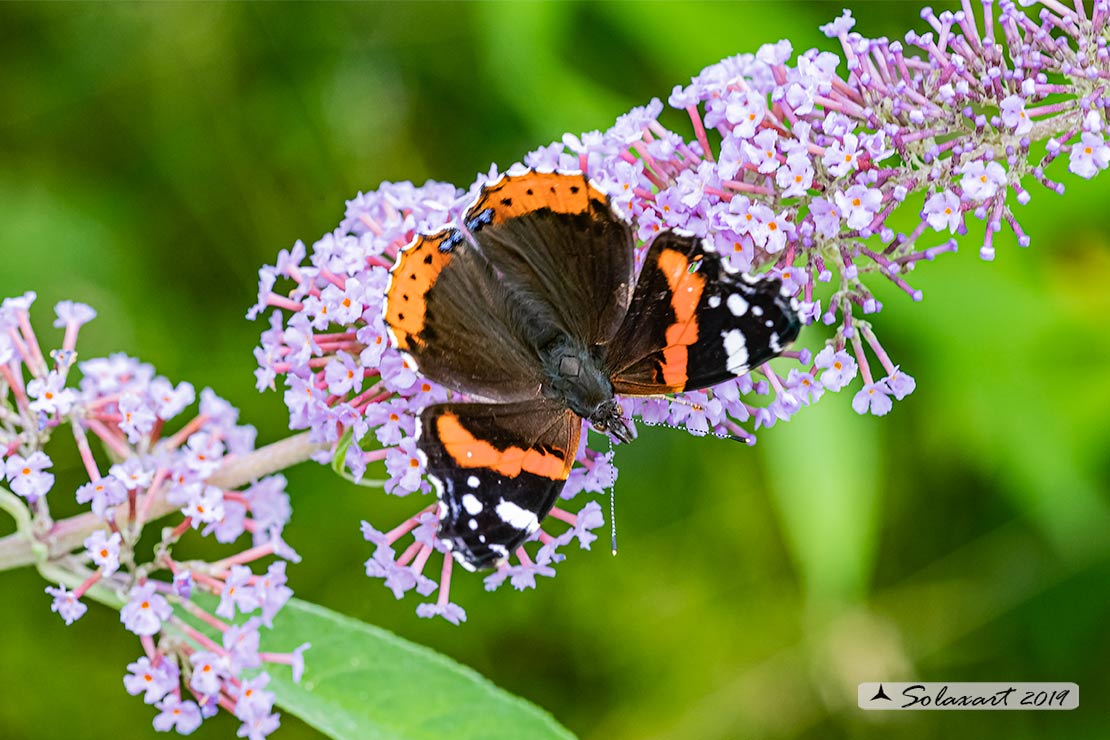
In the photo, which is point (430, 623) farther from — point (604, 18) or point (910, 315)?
point (604, 18)

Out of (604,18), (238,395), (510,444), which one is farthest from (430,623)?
(604,18)

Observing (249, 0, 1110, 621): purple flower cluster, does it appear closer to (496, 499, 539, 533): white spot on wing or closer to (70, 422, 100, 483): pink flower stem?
(496, 499, 539, 533): white spot on wing

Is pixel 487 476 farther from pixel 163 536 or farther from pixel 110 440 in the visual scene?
pixel 110 440

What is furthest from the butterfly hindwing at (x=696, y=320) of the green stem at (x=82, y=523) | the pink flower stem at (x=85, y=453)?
the pink flower stem at (x=85, y=453)

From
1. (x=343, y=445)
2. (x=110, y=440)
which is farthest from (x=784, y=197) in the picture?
(x=110, y=440)

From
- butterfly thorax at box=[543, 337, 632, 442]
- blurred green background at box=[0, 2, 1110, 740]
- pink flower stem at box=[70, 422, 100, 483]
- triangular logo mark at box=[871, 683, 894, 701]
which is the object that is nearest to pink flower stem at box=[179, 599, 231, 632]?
pink flower stem at box=[70, 422, 100, 483]

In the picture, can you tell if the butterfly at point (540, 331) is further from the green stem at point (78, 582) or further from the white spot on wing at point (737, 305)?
the green stem at point (78, 582)
